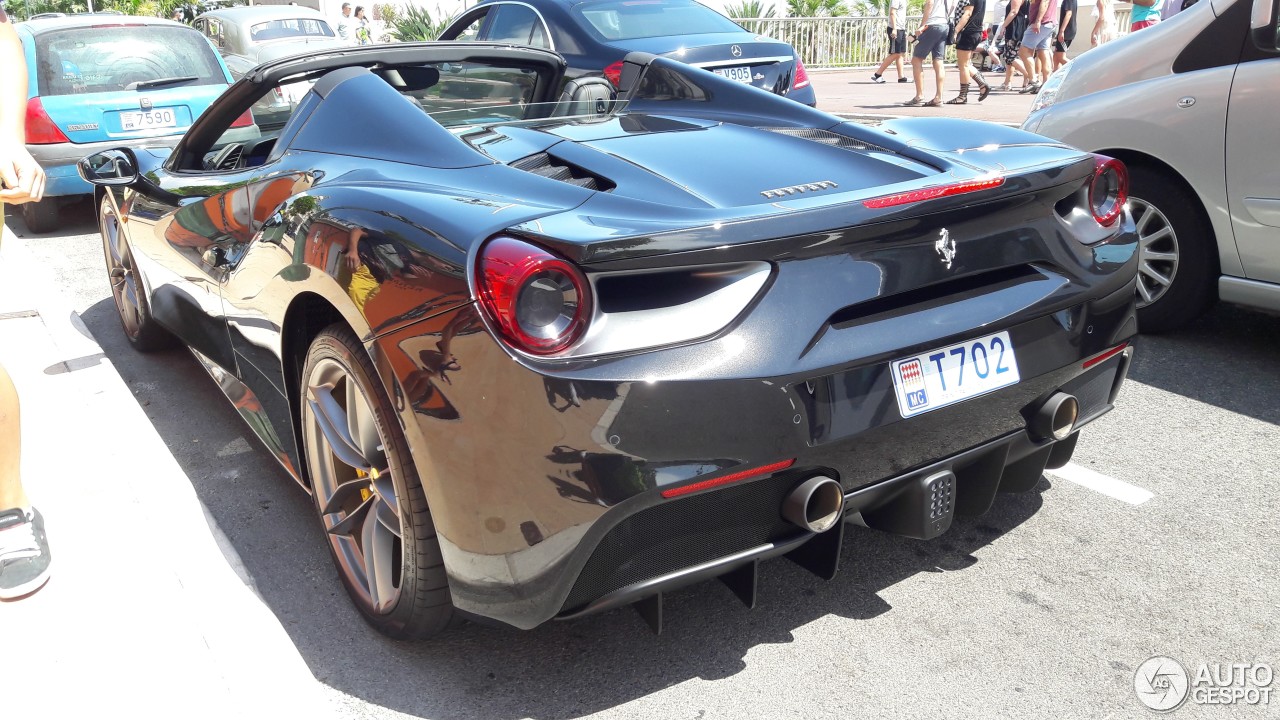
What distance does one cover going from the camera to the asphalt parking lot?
2.31m

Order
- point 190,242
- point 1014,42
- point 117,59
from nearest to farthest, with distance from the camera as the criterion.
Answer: point 190,242 < point 117,59 < point 1014,42

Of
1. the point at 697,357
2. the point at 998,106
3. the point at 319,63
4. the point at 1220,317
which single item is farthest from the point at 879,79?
the point at 697,357

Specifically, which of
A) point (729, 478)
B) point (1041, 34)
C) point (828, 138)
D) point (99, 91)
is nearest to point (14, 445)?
point (729, 478)

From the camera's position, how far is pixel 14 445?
277cm

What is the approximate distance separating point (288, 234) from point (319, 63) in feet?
3.05

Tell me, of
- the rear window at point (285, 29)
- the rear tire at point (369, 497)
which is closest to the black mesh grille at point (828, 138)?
the rear tire at point (369, 497)

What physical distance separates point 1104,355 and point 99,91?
765 cm

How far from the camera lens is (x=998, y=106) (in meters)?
13.3

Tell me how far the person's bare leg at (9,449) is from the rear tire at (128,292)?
1.62m

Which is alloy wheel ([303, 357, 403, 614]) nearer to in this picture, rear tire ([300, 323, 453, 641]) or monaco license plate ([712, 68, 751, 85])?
rear tire ([300, 323, 453, 641])

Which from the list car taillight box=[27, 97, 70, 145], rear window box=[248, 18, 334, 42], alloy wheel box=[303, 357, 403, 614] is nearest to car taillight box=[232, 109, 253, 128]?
alloy wheel box=[303, 357, 403, 614]

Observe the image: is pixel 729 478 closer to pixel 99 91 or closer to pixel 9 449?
pixel 9 449

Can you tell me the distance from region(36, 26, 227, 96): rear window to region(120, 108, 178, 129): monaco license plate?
29 centimetres

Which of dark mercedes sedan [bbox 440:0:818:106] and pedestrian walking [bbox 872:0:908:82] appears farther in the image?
pedestrian walking [bbox 872:0:908:82]
